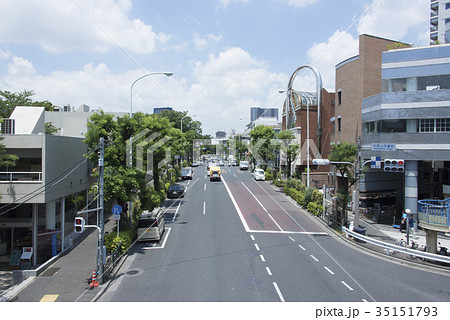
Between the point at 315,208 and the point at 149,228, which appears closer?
the point at 149,228

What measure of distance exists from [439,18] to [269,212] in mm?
65181

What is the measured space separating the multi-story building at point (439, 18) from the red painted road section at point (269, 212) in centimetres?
5328

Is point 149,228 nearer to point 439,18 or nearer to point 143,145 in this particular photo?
point 143,145

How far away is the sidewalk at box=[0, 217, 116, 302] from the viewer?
13078mm

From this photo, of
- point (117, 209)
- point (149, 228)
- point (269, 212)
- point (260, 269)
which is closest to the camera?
point (260, 269)

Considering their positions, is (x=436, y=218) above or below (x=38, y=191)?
below

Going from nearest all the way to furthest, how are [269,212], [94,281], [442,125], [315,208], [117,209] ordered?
[94,281]
[117,209]
[442,125]
[315,208]
[269,212]

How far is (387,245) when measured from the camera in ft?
60.7

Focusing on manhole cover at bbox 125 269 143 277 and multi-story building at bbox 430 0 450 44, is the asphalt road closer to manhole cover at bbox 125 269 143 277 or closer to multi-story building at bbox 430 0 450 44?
manhole cover at bbox 125 269 143 277

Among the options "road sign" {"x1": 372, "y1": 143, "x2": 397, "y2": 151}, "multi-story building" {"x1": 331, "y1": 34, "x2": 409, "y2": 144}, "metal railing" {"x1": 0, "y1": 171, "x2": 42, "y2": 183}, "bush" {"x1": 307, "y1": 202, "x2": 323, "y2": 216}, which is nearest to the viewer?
"metal railing" {"x1": 0, "y1": 171, "x2": 42, "y2": 183}

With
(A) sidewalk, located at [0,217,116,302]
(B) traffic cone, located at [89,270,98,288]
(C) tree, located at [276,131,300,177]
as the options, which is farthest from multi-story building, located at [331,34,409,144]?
(B) traffic cone, located at [89,270,98,288]

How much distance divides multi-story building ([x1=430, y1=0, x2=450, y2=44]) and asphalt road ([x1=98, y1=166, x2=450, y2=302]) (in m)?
63.2

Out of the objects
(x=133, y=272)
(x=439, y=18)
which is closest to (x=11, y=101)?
(x=133, y=272)

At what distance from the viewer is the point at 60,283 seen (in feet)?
47.6
